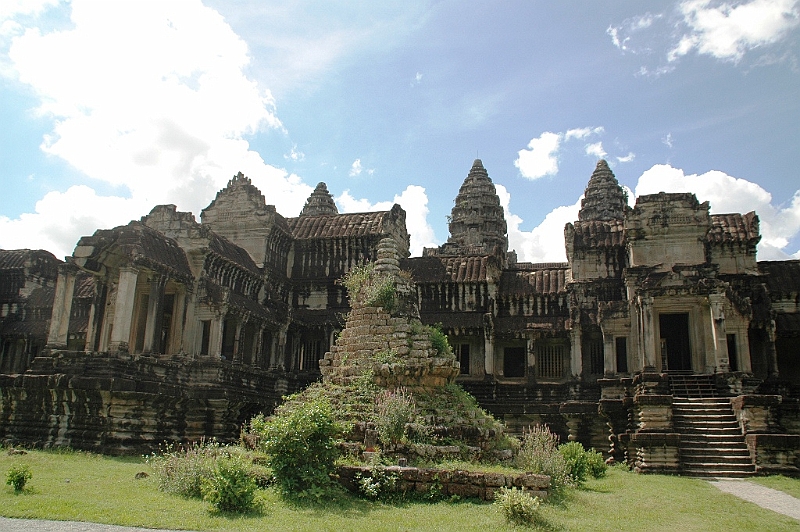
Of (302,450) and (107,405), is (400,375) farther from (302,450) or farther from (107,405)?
(107,405)

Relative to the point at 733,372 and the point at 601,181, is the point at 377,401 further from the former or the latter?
the point at 601,181

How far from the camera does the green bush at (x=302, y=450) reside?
12.7 metres

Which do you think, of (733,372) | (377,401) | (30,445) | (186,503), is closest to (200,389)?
(30,445)

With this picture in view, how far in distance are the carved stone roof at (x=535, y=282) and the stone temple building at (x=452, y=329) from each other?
101mm

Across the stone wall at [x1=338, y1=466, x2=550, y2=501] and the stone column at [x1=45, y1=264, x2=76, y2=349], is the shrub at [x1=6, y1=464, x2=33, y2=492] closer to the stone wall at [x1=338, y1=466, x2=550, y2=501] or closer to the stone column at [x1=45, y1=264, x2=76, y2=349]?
the stone wall at [x1=338, y1=466, x2=550, y2=501]

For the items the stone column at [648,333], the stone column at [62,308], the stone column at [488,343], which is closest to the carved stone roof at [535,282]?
the stone column at [488,343]

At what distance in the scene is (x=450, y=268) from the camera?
3422 centimetres

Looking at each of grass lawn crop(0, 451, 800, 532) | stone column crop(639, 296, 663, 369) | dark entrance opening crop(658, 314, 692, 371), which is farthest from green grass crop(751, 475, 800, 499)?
dark entrance opening crop(658, 314, 692, 371)

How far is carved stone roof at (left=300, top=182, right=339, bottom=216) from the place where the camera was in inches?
2243

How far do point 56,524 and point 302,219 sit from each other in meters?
28.9

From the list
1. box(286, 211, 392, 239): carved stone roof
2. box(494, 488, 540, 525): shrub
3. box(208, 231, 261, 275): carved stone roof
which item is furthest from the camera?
box(286, 211, 392, 239): carved stone roof

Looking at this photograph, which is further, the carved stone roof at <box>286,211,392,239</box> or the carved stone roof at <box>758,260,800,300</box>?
the carved stone roof at <box>286,211,392,239</box>

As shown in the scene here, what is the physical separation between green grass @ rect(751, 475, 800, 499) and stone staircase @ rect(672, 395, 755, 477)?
704 mm

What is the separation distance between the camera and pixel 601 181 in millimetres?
55562
